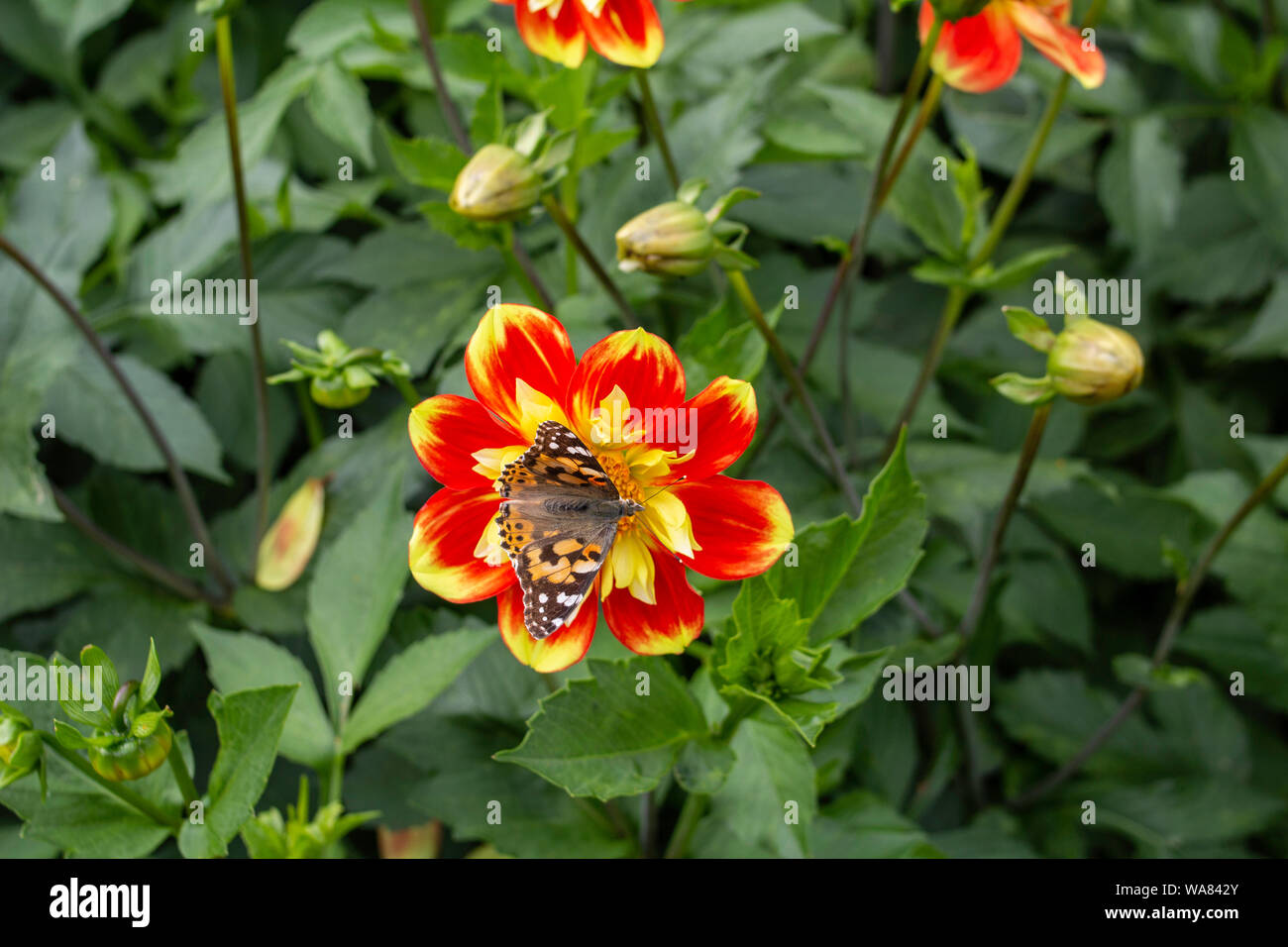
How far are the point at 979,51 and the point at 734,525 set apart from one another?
0.43m

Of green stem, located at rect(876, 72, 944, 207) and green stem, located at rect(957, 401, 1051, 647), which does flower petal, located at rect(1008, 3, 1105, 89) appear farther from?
green stem, located at rect(957, 401, 1051, 647)

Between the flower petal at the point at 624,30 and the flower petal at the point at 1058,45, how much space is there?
0.90 feet

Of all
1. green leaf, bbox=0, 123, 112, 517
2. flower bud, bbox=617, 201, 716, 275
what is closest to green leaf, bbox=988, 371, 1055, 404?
flower bud, bbox=617, 201, 716, 275

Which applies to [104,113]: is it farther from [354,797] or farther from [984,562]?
[984,562]

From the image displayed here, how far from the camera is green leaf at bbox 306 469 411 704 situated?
2.70ft

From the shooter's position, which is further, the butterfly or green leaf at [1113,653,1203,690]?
green leaf at [1113,653,1203,690]

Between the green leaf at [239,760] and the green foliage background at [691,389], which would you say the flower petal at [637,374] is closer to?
the green foliage background at [691,389]

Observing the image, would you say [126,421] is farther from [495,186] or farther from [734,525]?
[734,525]

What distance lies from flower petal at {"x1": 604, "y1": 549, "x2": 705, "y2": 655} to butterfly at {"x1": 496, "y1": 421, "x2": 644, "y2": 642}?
6cm

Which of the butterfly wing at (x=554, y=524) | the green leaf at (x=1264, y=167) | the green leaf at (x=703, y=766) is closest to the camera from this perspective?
the butterfly wing at (x=554, y=524)

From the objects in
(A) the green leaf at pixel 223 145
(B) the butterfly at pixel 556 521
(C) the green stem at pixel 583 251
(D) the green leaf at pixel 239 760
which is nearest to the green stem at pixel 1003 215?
(C) the green stem at pixel 583 251

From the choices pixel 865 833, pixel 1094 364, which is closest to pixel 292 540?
pixel 865 833

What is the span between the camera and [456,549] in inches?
24.7

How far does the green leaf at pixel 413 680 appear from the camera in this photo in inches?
30.0
